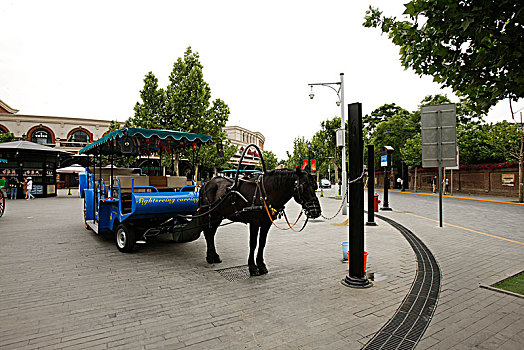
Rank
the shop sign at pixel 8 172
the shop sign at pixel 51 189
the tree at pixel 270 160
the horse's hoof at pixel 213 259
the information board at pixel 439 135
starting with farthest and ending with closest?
the tree at pixel 270 160
the shop sign at pixel 51 189
the shop sign at pixel 8 172
the information board at pixel 439 135
the horse's hoof at pixel 213 259

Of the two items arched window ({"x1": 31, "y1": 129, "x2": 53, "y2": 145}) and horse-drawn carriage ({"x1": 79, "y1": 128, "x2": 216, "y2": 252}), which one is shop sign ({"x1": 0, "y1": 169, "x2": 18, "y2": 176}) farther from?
arched window ({"x1": 31, "y1": 129, "x2": 53, "y2": 145})

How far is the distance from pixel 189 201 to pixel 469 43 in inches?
233

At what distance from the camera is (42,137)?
46812 millimetres

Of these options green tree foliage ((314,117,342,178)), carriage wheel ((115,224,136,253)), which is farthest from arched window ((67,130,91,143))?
carriage wheel ((115,224,136,253))

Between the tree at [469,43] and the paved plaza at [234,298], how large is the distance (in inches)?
118

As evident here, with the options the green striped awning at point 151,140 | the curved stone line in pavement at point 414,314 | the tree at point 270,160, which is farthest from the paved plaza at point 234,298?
the tree at point 270,160

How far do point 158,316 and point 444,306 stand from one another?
12.9 ft

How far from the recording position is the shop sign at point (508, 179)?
2605 cm

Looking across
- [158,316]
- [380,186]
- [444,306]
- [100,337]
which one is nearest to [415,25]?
[444,306]

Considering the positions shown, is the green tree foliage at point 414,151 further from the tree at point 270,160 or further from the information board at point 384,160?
the tree at point 270,160

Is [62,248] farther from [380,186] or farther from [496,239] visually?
[380,186]

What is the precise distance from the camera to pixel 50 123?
154ft

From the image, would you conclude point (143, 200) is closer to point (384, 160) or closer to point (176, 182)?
point (176, 182)

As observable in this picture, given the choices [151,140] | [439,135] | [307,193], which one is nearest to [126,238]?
[151,140]
